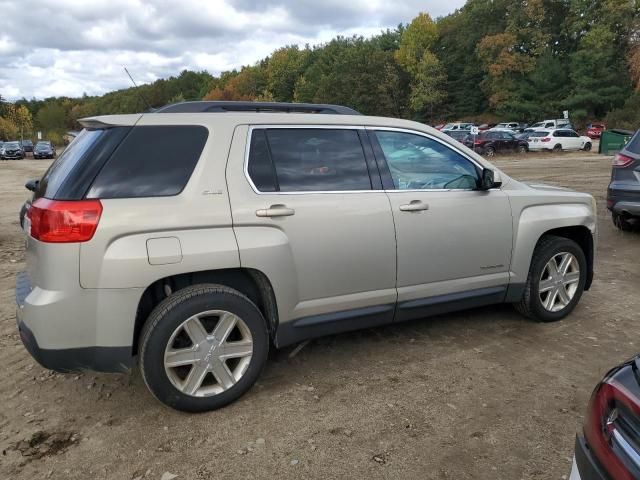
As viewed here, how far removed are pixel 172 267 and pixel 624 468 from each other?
227cm

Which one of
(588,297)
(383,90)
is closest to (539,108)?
(383,90)

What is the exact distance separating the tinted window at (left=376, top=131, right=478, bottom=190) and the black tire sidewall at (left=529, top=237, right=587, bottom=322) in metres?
0.91

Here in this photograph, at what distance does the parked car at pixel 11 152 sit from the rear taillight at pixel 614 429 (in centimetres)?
4876

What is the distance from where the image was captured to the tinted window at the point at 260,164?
3342 millimetres

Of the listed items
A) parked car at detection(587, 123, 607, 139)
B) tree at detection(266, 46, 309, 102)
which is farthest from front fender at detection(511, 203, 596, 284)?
tree at detection(266, 46, 309, 102)

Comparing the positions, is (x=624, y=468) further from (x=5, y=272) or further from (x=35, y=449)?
(x=5, y=272)

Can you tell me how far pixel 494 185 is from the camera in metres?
4.12

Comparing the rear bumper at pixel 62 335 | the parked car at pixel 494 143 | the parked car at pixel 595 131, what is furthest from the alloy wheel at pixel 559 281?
the parked car at pixel 595 131

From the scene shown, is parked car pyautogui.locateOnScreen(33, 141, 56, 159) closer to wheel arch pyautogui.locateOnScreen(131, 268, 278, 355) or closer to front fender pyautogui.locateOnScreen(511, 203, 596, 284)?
wheel arch pyautogui.locateOnScreen(131, 268, 278, 355)

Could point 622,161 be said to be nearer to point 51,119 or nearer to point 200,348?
point 200,348

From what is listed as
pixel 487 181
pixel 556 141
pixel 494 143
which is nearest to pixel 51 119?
pixel 494 143

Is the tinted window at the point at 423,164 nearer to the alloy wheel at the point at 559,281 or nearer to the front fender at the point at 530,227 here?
the front fender at the point at 530,227

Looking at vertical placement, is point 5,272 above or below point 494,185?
below

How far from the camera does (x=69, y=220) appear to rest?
112 inches
